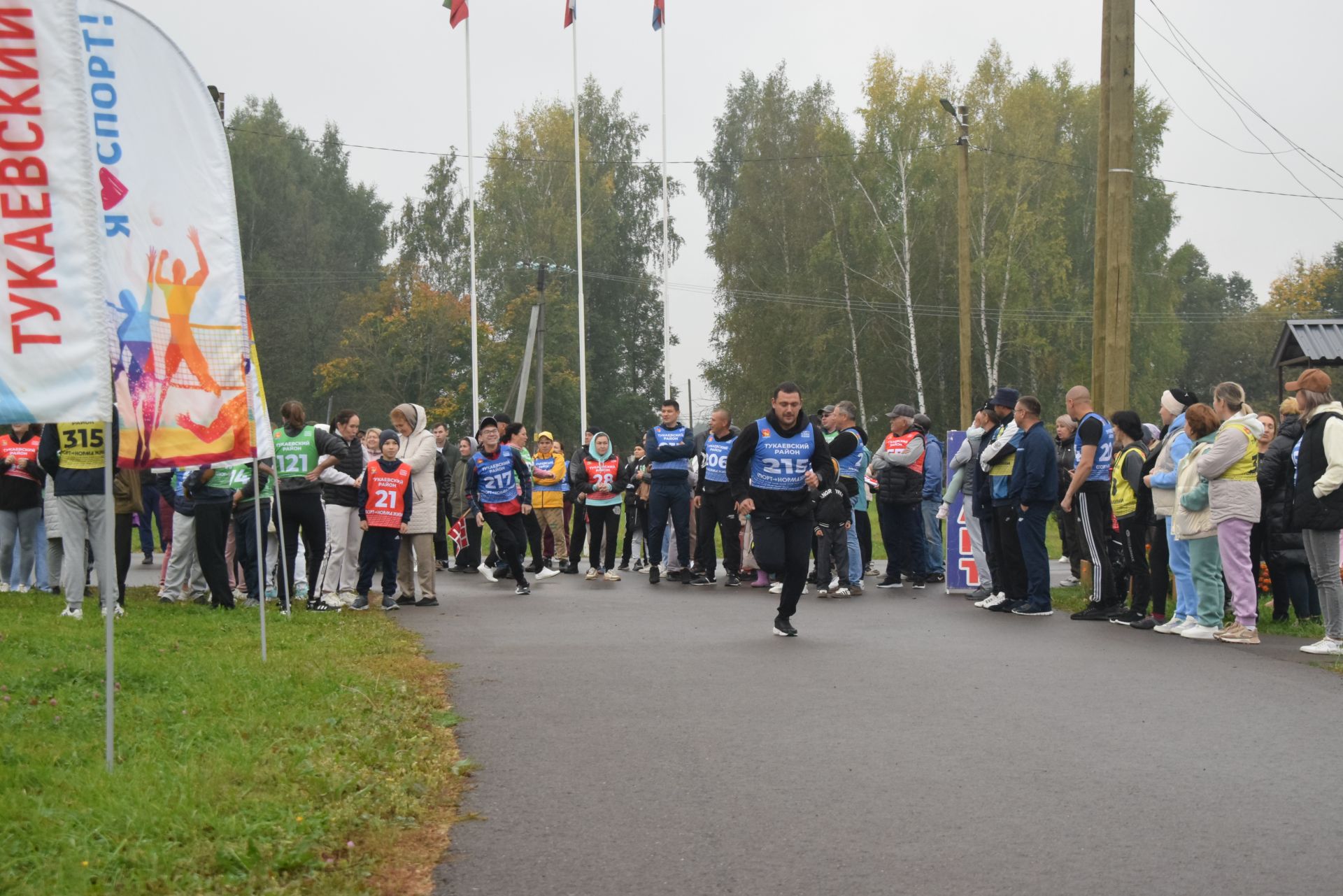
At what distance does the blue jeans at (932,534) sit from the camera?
17.9m

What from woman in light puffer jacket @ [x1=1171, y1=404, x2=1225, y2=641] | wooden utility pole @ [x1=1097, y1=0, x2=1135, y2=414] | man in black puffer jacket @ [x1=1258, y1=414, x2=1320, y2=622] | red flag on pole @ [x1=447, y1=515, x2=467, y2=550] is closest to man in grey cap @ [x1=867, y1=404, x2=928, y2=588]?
wooden utility pole @ [x1=1097, y1=0, x2=1135, y2=414]

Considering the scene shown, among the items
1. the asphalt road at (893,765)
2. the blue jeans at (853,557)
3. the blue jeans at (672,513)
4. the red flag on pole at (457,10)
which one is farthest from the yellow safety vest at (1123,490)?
the red flag on pole at (457,10)

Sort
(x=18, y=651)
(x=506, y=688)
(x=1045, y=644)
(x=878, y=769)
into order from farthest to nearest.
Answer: (x=1045, y=644) < (x=18, y=651) < (x=506, y=688) < (x=878, y=769)

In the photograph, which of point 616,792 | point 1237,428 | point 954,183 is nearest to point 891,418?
point 1237,428

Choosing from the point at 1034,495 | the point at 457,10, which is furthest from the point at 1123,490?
the point at 457,10

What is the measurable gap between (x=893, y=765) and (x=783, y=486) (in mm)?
5352

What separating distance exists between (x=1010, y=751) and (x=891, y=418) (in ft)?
33.9

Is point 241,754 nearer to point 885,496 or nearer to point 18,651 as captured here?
point 18,651

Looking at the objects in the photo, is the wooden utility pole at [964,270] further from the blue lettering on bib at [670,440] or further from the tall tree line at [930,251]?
the tall tree line at [930,251]

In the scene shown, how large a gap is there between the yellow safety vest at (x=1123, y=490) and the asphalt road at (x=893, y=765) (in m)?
1.74

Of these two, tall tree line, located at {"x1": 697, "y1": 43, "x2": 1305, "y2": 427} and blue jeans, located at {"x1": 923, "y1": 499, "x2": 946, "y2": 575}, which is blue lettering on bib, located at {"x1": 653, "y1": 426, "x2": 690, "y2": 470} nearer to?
blue jeans, located at {"x1": 923, "y1": 499, "x2": 946, "y2": 575}

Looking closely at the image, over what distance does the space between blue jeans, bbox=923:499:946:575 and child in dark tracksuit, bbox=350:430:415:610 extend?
6.62 meters

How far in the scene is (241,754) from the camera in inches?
255

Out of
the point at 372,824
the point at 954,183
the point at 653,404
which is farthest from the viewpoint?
the point at 653,404
